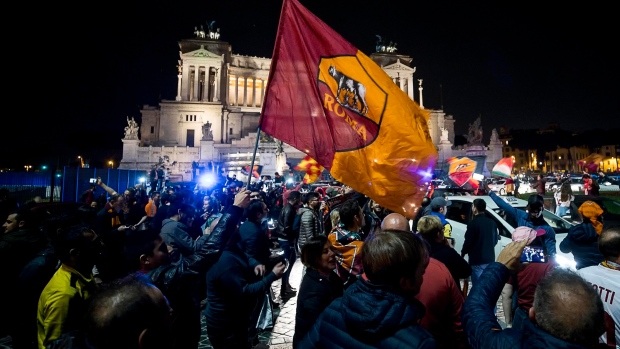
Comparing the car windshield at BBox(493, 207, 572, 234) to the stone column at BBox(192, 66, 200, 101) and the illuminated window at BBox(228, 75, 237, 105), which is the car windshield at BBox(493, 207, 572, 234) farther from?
the illuminated window at BBox(228, 75, 237, 105)

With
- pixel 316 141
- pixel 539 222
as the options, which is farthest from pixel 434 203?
pixel 316 141

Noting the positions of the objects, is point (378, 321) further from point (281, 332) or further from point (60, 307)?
point (281, 332)

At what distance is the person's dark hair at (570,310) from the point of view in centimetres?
140

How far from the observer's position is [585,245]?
13.0 ft

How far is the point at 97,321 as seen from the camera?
134 centimetres

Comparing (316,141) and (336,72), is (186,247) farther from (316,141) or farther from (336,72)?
(336,72)

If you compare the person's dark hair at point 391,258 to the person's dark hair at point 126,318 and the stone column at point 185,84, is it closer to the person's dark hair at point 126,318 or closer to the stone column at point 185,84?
the person's dark hair at point 126,318

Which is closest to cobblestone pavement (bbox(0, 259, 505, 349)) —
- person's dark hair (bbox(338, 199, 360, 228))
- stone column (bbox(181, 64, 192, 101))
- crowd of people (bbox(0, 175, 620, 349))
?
crowd of people (bbox(0, 175, 620, 349))

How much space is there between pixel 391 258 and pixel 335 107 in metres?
3.04

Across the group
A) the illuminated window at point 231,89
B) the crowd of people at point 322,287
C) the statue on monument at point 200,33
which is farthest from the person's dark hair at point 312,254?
the illuminated window at point 231,89

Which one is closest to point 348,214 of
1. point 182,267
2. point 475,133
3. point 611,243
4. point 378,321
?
point 182,267

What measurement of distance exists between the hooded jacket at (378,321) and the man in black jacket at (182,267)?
1682 millimetres

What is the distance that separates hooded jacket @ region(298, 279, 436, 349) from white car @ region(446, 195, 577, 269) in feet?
17.6

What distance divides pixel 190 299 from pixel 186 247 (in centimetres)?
139
